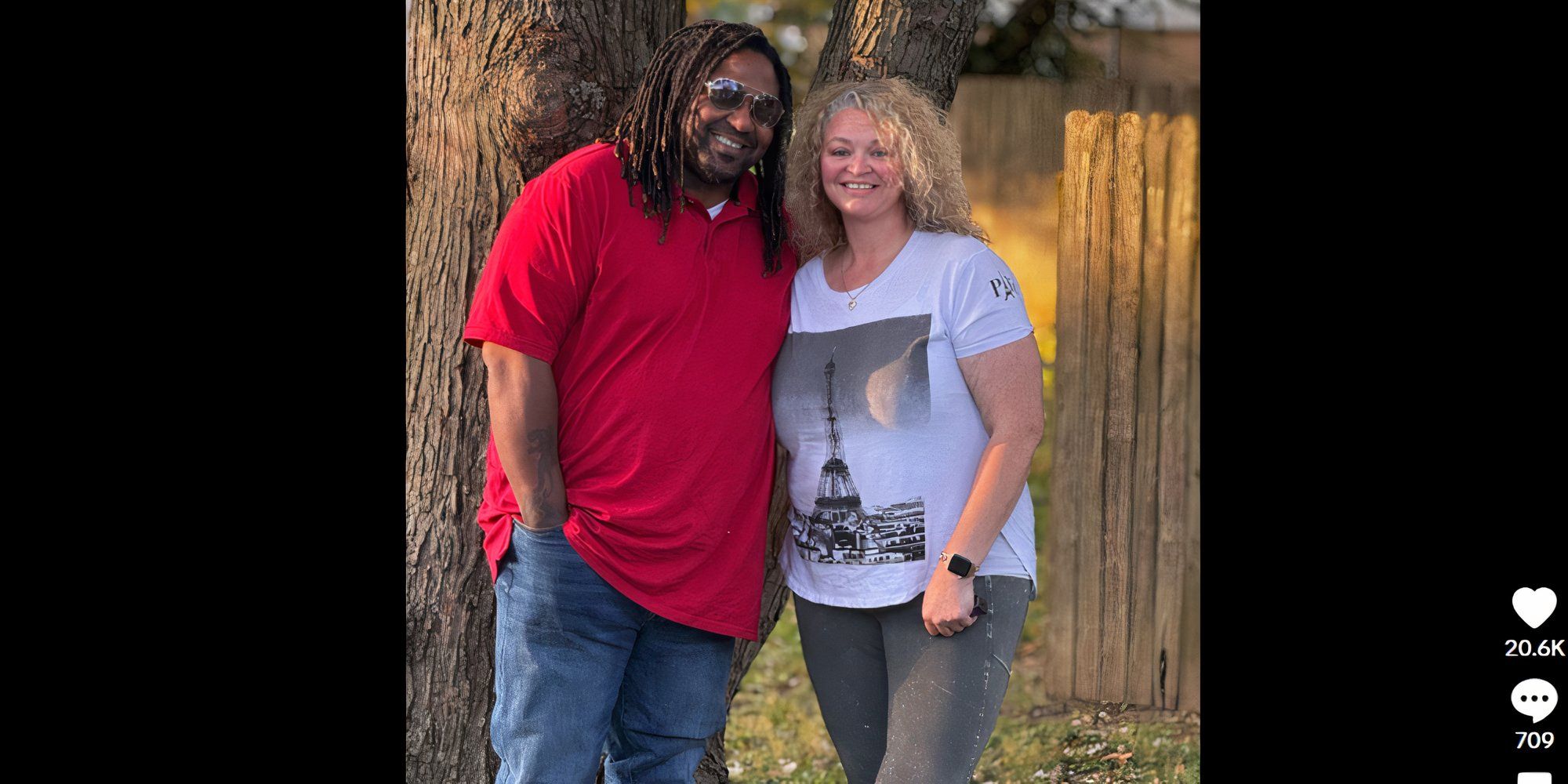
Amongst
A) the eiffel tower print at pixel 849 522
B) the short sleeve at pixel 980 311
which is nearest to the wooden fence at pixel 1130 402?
the short sleeve at pixel 980 311

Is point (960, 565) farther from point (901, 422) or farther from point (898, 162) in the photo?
point (898, 162)

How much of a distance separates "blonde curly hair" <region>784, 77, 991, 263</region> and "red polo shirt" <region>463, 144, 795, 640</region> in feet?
0.83

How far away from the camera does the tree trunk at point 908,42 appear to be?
11.1ft

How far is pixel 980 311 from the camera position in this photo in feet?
8.59

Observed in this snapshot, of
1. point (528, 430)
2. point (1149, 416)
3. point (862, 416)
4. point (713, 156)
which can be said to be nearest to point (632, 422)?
point (528, 430)

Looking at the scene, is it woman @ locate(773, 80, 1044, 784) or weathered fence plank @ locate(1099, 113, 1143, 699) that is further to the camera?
weathered fence plank @ locate(1099, 113, 1143, 699)

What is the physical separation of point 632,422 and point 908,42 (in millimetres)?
1367

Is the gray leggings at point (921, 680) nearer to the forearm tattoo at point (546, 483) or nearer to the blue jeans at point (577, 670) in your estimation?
the blue jeans at point (577, 670)

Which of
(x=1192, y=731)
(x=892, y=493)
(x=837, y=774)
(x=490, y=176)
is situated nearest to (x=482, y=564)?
(x=490, y=176)

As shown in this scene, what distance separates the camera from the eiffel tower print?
2656 millimetres

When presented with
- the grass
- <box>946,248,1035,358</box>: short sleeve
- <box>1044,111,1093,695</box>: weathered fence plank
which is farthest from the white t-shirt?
<box>1044,111,1093,695</box>: weathered fence plank

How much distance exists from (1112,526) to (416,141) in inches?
92.9

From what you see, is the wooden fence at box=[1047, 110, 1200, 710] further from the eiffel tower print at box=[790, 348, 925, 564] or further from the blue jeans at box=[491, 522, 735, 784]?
the blue jeans at box=[491, 522, 735, 784]
